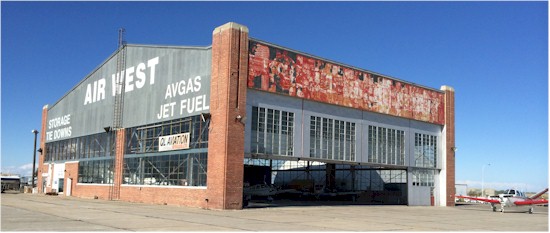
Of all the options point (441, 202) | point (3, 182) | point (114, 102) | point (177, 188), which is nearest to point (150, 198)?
point (177, 188)

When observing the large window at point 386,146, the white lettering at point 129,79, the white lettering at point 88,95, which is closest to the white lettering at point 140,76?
the white lettering at point 129,79

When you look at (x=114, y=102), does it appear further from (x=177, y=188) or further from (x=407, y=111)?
(x=407, y=111)

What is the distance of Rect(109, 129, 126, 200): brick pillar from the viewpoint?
4612 centimetres

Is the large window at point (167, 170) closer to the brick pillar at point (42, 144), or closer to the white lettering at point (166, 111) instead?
the white lettering at point (166, 111)

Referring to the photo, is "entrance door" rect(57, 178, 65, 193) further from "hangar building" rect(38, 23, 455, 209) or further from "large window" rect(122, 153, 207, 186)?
"large window" rect(122, 153, 207, 186)

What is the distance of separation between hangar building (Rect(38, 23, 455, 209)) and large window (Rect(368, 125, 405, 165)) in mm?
94

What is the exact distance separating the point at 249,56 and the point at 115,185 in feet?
61.0

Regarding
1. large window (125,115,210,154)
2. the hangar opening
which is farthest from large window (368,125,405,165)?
large window (125,115,210,154)

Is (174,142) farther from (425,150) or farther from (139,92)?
(425,150)

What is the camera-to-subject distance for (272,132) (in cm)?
3753

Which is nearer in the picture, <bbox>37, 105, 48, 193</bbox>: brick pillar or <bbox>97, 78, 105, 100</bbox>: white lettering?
<bbox>97, 78, 105, 100</bbox>: white lettering

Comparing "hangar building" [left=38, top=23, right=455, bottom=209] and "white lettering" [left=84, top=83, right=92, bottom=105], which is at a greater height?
"white lettering" [left=84, top=83, right=92, bottom=105]

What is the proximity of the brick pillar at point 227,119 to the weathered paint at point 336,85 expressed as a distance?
119 centimetres

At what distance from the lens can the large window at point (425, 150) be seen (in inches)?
1933
